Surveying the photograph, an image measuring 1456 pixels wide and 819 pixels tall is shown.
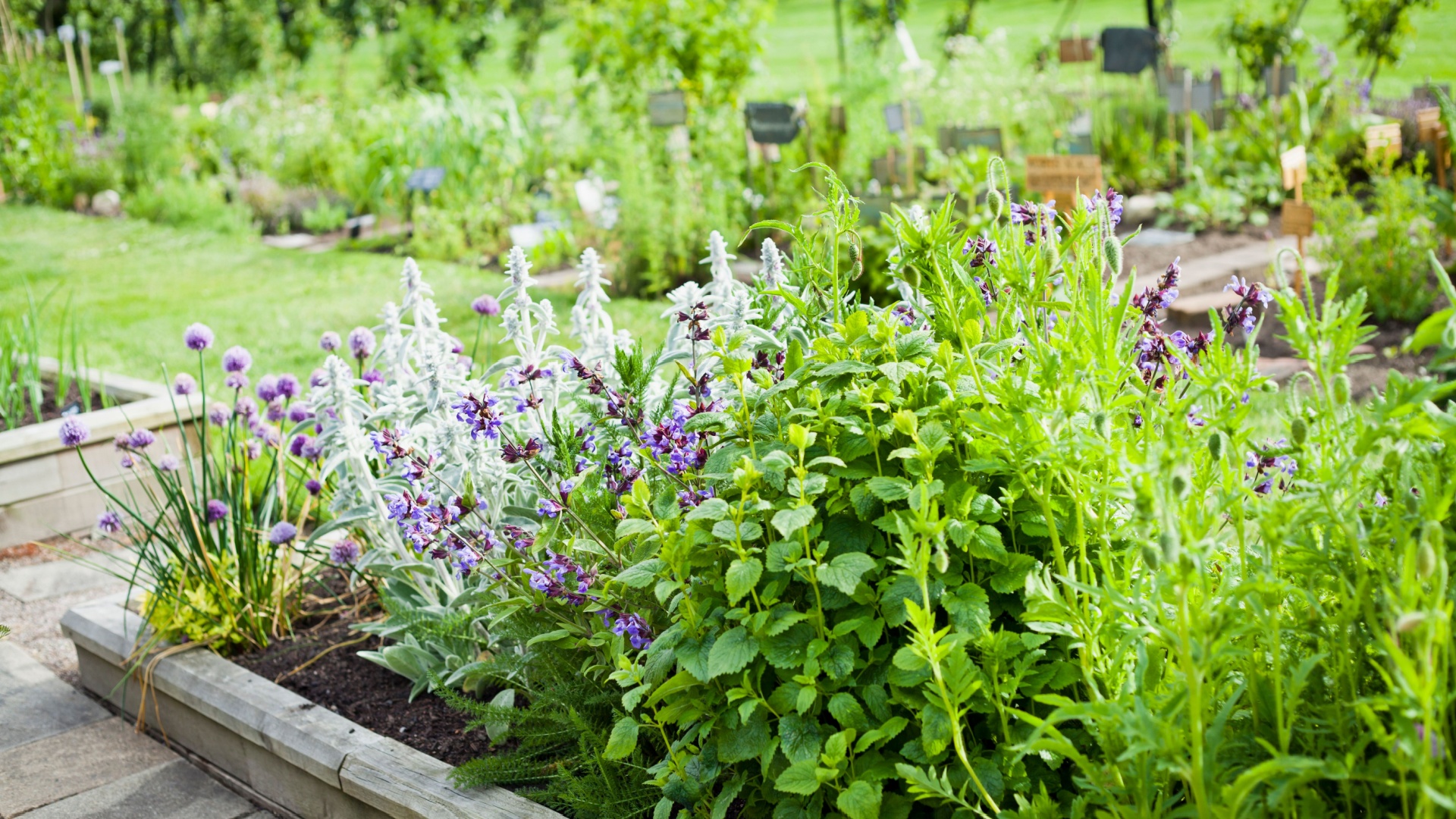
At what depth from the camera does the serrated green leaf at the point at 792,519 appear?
1.61 metres

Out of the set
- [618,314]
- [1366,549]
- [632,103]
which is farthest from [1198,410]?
[632,103]

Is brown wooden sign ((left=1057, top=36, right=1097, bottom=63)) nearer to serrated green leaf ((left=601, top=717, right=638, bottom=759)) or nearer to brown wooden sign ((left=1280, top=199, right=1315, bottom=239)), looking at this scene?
brown wooden sign ((left=1280, top=199, right=1315, bottom=239))

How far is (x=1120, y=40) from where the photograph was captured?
7.98 metres

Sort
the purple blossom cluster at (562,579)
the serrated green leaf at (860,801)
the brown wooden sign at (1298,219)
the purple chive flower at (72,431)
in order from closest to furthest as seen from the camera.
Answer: the serrated green leaf at (860,801) → the purple blossom cluster at (562,579) → the purple chive flower at (72,431) → the brown wooden sign at (1298,219)

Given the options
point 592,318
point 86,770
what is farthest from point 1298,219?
point 86,770

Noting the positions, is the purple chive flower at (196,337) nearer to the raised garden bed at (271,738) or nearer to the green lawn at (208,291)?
the raised garden bed at (271,738)

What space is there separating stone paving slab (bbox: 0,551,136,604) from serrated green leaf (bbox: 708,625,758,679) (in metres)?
2.72

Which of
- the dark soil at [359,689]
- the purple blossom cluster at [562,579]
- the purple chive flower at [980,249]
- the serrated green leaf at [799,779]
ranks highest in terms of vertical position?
the purple chive flower at [980,249]

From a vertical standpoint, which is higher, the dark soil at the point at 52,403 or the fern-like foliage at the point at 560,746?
the dark soil at the point at 52,403

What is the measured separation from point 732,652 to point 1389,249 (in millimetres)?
4745

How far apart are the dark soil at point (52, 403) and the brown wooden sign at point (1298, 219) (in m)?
4.57

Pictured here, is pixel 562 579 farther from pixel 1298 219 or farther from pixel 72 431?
pixel 1298 219

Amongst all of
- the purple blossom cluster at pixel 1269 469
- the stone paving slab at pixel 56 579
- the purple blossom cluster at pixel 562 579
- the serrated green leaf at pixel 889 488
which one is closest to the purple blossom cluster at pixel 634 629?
the purple blossom cluster at pixel 562 579

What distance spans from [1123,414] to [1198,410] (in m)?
0.44
